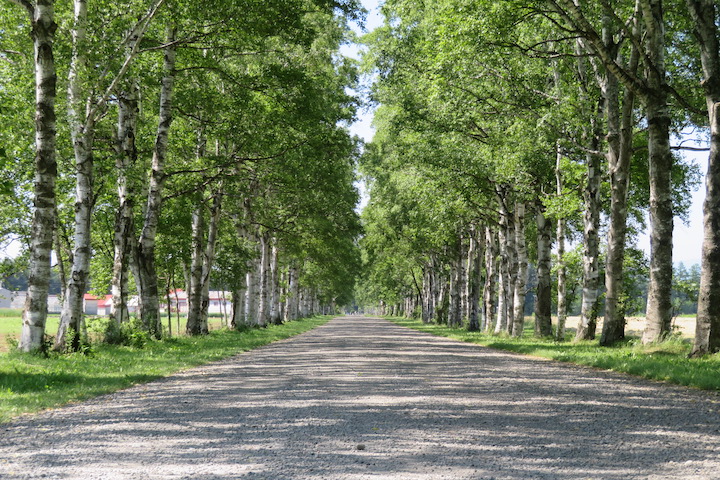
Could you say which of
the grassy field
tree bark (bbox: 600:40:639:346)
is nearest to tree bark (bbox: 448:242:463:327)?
the grassy field

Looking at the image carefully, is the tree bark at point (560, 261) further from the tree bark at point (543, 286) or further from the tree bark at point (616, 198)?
the tree bark at point (616, 198)

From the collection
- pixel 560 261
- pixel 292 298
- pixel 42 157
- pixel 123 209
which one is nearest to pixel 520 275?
pixel 560 261

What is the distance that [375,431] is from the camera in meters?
6.20

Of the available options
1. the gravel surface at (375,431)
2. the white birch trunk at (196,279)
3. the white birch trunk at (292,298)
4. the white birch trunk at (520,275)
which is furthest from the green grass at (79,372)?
the white birch trunk at (292,298)

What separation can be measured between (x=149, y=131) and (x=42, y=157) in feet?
34.2

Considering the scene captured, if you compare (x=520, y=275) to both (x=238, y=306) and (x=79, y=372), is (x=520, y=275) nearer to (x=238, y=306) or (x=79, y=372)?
(x=238, y=306)

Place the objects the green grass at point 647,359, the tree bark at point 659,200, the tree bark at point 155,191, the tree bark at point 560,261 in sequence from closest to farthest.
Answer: the green grass at point 647,359 < the tree bark at point 659,200 < the tree bark at point 155,191 < the tree bark at point 560,261

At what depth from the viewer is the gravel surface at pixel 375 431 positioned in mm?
4777

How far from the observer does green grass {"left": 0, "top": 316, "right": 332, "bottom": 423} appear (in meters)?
8.35

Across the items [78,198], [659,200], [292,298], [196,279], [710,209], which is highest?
[659,200]

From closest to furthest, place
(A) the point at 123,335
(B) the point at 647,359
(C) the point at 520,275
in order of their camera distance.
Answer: (B) the point at 647,359 < (A) the point at 123,335 < (C) the point at 520,275

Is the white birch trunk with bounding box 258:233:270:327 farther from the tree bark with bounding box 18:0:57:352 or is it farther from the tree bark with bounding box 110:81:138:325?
the tree bark with bounding box 18:0:57:352

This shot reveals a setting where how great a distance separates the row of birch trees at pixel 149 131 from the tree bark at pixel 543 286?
8670 millimetres

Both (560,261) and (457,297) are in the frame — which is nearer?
(560,261)
